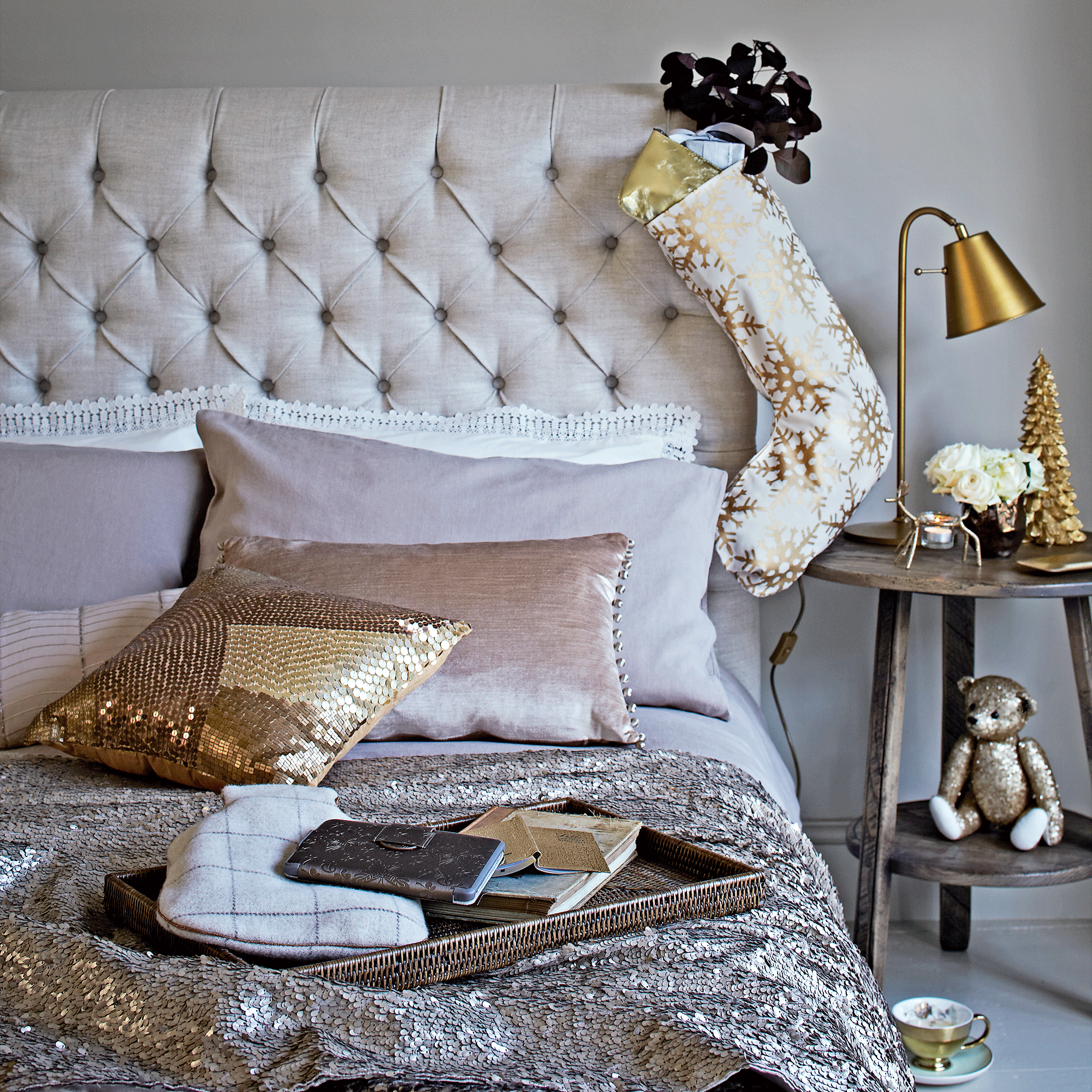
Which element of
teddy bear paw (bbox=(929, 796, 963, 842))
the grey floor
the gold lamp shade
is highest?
the gold lamp shade

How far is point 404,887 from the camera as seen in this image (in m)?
0.69

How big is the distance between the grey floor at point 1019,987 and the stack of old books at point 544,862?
1.02 meters

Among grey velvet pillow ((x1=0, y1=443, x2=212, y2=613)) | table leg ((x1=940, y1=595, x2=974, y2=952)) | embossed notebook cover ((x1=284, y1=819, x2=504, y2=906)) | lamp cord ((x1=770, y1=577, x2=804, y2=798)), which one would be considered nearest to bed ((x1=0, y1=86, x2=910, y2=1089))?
grey velvet pillow ((x1=0, y1=443, x2=212, y2=613))

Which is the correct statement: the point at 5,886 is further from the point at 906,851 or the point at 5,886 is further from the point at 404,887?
the point at 906,851

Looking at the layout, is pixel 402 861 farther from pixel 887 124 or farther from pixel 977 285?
pixel 887 124

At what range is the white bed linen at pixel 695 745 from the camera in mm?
1266

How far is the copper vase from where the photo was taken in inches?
64.4

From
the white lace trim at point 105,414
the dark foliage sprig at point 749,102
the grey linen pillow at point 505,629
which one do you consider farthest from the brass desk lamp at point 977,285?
A: the white lace trim at point 105,414

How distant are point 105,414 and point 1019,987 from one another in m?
1.81

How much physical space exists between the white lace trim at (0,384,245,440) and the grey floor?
153 cm

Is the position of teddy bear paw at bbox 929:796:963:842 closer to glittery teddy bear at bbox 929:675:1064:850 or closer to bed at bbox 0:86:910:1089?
glittery teddy bear at bbox 929:675:1064:850

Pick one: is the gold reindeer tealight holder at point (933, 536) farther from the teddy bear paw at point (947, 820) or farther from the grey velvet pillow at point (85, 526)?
the grey velvet pillow at point (85, 526)

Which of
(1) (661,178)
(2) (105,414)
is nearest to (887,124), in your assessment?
(1) (661,178)

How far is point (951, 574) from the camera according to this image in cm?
154
